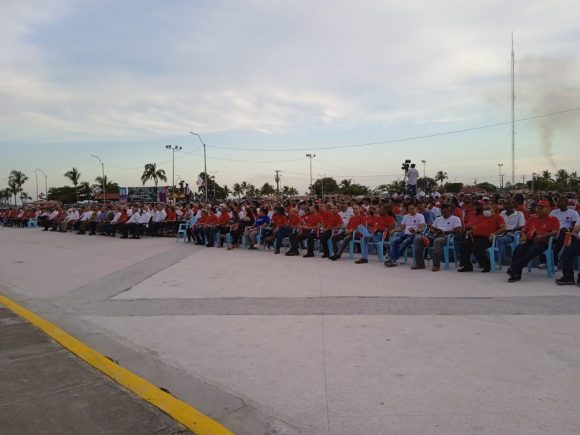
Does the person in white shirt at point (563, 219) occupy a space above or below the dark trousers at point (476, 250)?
above

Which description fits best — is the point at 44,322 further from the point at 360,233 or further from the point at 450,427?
the point at 360,233

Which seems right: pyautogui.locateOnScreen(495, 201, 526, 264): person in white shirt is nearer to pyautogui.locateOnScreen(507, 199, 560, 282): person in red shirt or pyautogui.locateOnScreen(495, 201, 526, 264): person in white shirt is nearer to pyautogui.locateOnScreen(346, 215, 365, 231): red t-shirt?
pyautogui.locateOnScreen(507, 199, 560, 282): person in red shirt

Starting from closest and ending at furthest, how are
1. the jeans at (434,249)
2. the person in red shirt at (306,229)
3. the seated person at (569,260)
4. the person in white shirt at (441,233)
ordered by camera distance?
the seated person at (569,260), the jeans at (434,249), the person in white shirt at (441,233), the person in red shirt at (306,229)

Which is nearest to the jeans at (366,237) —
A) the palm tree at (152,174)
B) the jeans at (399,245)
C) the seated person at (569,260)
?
the jeans at (399,245)

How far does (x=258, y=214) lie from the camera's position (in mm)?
15367

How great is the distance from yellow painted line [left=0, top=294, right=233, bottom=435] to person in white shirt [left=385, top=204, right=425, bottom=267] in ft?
22.4

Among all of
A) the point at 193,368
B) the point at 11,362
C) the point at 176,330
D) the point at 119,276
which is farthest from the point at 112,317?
the point at 119,276

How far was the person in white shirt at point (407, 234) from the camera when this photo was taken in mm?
10500

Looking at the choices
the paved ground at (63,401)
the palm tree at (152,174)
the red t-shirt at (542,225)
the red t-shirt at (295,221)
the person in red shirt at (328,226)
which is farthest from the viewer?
the palm tree at (152,174)

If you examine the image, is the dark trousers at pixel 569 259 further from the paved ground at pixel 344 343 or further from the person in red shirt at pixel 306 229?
the person in red shirt at pixel 306 229

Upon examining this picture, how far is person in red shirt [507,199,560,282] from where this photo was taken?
27.2 feet

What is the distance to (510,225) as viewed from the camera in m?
9.99

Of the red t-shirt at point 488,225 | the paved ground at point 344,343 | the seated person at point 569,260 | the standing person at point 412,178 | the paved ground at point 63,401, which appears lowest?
the paved ground at point 63,401

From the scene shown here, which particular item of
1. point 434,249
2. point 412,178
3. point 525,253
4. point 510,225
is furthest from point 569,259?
point 412,178
